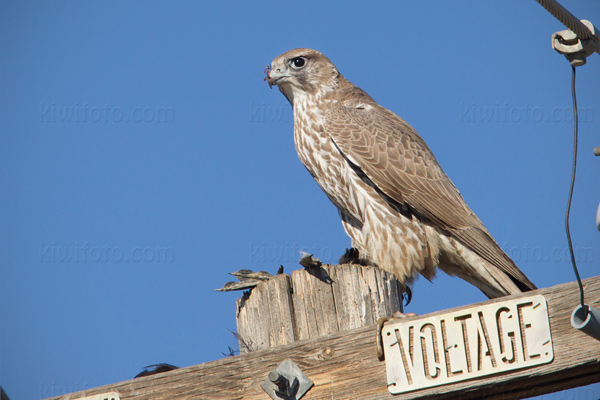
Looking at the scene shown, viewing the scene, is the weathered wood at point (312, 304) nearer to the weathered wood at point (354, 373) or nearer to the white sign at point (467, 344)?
the weathered wood at point (354, 373)

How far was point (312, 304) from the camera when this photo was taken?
2938 mm

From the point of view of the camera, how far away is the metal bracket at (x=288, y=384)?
249 centimetres

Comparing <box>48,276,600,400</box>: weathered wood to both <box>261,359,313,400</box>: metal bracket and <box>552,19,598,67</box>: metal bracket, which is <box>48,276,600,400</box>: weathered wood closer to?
<box>261,359,313,400</box>: metal bracket

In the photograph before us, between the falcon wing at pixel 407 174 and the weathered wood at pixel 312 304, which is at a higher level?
the falcon wing at pixel 407 174

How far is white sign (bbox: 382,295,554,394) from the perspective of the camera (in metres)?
2.27

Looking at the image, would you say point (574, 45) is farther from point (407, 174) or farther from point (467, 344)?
point (407, 174)

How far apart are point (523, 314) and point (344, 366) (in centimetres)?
65

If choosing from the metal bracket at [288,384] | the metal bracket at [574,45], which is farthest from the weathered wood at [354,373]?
the metal bracket at [574,45]

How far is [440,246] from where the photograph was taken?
4.84 metres

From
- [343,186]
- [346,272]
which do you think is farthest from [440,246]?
[346,272]

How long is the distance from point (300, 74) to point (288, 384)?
144 inches

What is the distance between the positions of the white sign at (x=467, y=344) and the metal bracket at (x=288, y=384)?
0.32 metres

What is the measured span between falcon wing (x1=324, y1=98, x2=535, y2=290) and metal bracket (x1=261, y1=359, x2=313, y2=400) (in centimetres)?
248

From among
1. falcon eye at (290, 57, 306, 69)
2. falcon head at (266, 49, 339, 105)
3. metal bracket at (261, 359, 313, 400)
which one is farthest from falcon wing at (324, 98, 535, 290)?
metal bracket at (261, 359, 313, 400)
